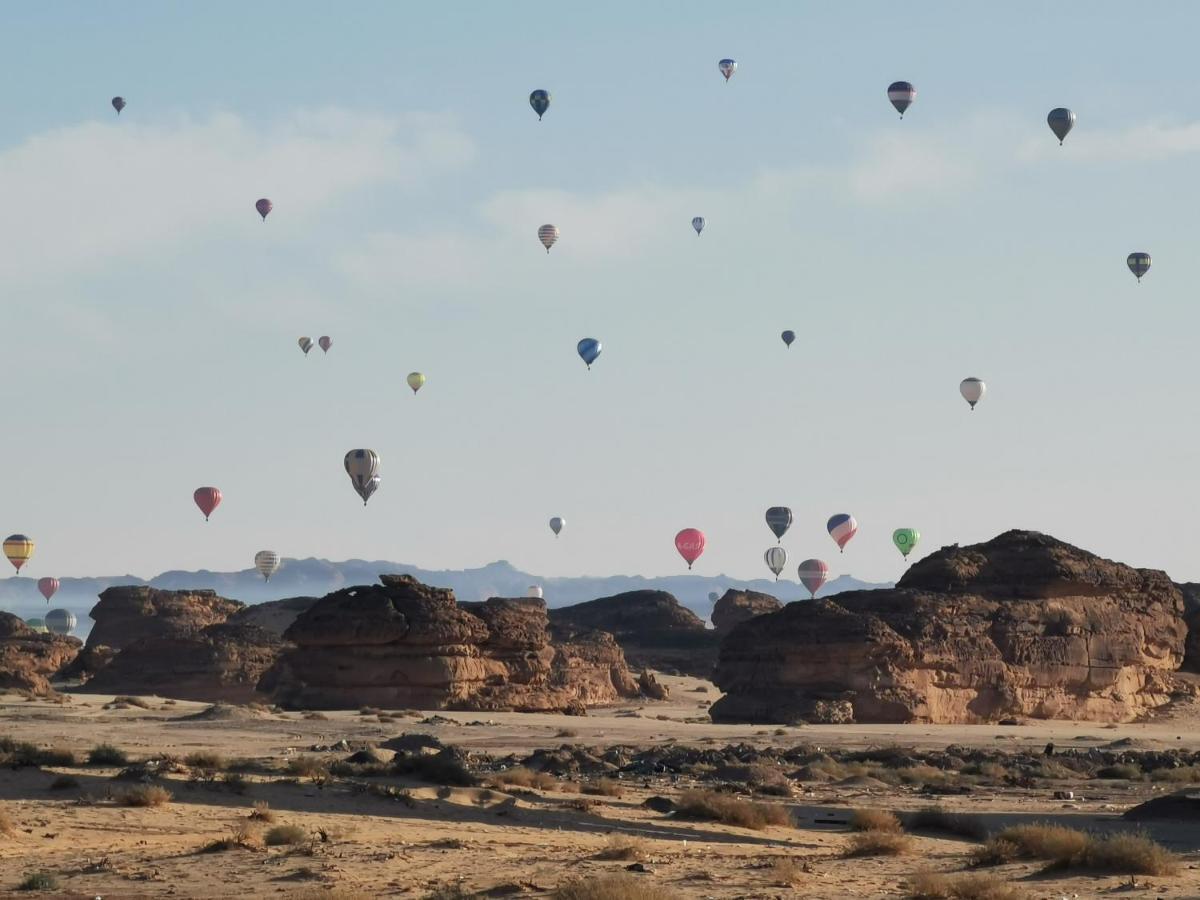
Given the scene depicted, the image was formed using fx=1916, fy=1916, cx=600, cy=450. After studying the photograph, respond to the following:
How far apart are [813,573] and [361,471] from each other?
3235 centimetres

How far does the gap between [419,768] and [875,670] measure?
24087 mm

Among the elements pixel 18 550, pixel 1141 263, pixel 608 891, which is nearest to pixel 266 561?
pixel 18 550

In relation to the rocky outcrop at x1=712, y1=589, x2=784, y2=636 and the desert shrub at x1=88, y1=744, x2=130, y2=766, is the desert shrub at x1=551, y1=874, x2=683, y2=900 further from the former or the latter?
the rocky outcrop at x1=712, y1=589, x2=784, y2=636

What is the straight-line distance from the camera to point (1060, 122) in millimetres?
77875

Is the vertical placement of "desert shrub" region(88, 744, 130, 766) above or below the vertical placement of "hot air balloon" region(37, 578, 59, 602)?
below

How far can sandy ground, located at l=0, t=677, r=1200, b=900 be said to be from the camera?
19656mm

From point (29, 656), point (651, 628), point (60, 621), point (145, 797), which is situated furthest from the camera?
point (60, 621)

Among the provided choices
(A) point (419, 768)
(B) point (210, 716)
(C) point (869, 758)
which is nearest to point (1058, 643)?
(C) point (869, 758)

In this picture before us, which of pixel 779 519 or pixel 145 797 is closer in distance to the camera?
pixel 145 797

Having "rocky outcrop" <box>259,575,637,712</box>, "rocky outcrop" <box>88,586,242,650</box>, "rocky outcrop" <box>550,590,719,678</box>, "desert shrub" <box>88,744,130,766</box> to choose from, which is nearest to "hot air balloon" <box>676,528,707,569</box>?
"rocky outcrop" <box>550,590,719,678</box>

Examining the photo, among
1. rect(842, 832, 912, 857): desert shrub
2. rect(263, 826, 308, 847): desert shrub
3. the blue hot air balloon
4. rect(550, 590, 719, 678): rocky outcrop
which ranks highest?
the blue hot air balloon

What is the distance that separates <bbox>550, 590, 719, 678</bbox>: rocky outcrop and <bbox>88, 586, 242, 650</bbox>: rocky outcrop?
16.9 m

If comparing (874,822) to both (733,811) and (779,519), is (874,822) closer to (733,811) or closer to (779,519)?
(733,811)

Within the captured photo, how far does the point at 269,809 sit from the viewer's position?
25.2 meters
